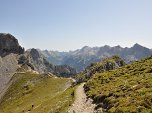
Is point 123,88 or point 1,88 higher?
point 123,88

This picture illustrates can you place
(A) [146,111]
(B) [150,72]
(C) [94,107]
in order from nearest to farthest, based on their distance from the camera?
(A) [146,111], (C) [94,107], (B) [150,72]

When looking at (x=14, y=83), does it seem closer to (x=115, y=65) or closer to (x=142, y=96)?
(x=115, y=65)

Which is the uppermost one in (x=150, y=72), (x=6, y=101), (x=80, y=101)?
(x=150, y=72)

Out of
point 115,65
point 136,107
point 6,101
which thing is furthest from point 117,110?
point 6,101

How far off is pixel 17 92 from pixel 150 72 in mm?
122811

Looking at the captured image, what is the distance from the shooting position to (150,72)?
52.4 metres

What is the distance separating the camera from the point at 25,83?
173375 mm

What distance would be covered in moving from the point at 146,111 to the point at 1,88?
17219cm

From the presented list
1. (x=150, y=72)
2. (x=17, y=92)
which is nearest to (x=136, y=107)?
(x=150, y=72)

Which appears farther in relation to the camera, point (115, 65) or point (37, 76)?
point (37, 76)

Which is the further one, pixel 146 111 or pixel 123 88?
pixel 123 88

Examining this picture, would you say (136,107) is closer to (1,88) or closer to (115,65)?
(115,65)

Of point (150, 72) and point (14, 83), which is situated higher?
point (150, 72)

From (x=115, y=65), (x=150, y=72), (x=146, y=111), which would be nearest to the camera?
(x=146, y=111)
